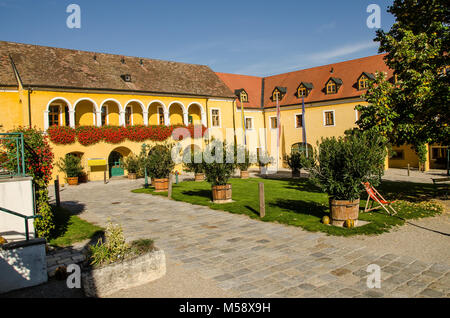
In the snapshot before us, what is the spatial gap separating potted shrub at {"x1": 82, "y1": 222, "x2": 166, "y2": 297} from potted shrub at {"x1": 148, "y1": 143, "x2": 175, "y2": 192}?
12245 mm

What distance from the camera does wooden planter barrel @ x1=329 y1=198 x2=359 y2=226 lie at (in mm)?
9539

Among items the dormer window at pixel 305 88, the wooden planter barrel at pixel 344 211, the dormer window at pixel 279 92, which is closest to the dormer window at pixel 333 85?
the dormer window at pixel 305 88

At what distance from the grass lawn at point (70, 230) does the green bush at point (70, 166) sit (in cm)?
1313

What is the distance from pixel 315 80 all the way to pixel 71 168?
26.1 metres

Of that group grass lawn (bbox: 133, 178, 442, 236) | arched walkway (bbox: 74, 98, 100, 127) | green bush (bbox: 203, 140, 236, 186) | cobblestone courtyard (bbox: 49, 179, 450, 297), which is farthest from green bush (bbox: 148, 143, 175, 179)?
arched walkway (bbox: 74, 98, 100, 127)

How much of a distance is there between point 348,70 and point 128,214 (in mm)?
29843

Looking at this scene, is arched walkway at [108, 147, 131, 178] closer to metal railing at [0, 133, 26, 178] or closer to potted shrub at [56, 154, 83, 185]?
potted shrub at [56, 154, 83, 185]

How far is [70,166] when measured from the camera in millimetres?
24812

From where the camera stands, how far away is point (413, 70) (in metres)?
12.7

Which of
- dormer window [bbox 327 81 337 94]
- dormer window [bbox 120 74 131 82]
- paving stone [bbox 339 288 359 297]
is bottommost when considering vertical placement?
paving stone [bbox 339 288 359 297]

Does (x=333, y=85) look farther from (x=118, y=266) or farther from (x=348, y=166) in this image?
(x=118, y=266)

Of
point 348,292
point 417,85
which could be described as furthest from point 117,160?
point 348,292

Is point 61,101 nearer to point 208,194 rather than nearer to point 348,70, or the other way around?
point 208,194
